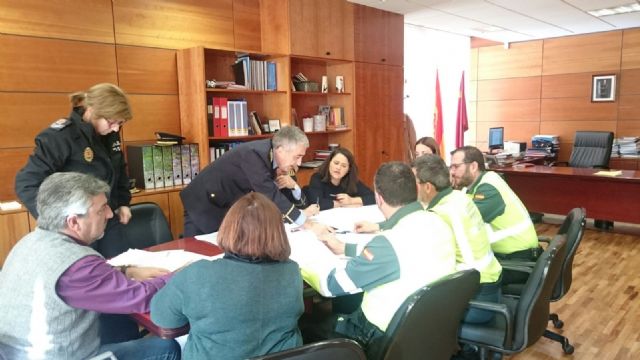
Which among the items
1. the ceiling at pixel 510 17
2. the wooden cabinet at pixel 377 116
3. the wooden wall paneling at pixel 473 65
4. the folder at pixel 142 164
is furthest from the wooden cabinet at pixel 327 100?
the wooden wall paneling at pixel 473 65

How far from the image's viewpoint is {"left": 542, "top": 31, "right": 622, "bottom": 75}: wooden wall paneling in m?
7.91

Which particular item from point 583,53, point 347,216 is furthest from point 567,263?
point 583,53

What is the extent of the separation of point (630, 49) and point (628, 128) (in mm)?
1278

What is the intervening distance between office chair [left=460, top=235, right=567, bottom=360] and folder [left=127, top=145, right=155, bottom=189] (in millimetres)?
2785

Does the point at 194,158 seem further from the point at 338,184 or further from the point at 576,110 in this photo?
the point at 576,110

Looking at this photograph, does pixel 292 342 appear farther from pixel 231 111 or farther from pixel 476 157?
pixel 231 111

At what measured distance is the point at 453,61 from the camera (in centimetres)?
→ 880

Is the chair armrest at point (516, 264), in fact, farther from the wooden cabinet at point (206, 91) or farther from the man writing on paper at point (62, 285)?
the wooden cabinet at point (206, 91)

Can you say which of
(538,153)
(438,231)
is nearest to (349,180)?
(438,231)

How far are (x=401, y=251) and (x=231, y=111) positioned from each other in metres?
3.12

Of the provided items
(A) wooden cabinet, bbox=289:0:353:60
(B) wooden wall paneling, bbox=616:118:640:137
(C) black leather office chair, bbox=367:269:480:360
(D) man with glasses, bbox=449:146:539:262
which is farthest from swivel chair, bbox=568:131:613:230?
(C) black leather office chair, bbox=367:269:480:360

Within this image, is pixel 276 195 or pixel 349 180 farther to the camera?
pixel 349 180

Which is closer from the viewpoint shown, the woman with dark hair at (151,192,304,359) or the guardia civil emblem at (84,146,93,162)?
the woman with dark hair at (151,192,304,359)

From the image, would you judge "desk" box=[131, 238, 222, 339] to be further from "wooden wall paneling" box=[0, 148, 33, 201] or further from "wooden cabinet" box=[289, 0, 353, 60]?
"wooden cabinet" box=[289, 0, 353, 60]
